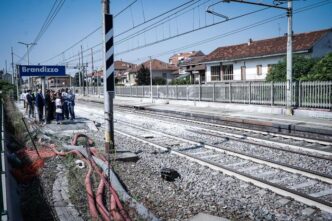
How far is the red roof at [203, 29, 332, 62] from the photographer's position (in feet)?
110

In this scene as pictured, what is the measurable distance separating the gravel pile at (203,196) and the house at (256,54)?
83.3ft

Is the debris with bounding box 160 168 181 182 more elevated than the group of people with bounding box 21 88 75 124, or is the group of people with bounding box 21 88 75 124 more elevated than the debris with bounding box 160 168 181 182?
the group of people with bounding box 21 88 75 124

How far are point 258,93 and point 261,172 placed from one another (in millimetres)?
15571

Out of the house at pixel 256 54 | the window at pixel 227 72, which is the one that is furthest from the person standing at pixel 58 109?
the window at pixel 227 72

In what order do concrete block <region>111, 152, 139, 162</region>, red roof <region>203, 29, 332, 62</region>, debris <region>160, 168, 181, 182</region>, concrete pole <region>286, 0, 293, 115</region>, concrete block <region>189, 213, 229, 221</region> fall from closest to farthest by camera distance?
concrete block <region>189, 213, 229, 221</region>, debris <region>160, 168, 181, 182</region>, concrete block <region>111, 152, 139, 162</region>, concrete pole <region>286, 0, 293, 115</region>, red roof <region>203, 29, 332, 62</region>

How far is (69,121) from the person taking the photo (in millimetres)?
19266

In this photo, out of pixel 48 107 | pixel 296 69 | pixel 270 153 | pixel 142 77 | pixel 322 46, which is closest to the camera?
pixel 270 153

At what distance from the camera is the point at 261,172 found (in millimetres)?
8156

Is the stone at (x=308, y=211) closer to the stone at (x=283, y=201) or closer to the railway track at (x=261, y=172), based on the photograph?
the railway track at (x=261, y=172)

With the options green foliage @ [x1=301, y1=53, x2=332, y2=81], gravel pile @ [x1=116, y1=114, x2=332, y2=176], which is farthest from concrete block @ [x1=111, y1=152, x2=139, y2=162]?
green foliage @ [x1=301, y1=53, x2=332, y2=81]

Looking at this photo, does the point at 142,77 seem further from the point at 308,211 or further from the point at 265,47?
the point at 308,211

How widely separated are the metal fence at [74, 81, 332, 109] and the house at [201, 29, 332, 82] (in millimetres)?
7019

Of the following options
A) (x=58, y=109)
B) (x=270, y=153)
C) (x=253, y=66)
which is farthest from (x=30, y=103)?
(x=253, y=66)

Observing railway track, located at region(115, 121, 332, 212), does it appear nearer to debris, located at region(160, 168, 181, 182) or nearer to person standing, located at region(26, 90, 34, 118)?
debris, located at region(160, 168, 181, 182)
